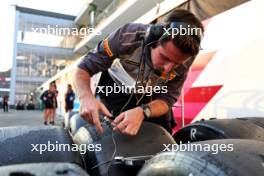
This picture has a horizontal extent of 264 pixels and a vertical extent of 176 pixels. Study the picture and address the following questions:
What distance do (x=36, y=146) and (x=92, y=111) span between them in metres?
0.26

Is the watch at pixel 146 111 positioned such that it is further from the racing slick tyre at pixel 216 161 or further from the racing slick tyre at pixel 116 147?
the racing slick tyre at pixel 216 161

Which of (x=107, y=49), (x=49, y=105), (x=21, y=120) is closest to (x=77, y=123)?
(x=107, y=49)

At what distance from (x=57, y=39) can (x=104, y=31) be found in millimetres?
10505

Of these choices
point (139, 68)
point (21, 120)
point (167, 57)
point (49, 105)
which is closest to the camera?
point (167, 57)

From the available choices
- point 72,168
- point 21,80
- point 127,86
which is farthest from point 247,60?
point 21,80

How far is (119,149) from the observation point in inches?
45.2

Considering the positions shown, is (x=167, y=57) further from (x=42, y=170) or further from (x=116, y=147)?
(x=42, y=170)

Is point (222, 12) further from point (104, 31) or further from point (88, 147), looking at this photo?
point (104, 31)

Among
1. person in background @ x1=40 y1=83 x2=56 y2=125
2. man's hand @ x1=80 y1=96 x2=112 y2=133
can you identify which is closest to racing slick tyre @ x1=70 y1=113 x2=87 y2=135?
man's hand @ x1=80 y1=96 x2=112 y2=133

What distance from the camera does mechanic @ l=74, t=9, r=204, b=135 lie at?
1268 mm

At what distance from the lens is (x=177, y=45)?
127 centimetres

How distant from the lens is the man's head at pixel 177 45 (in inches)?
49.2

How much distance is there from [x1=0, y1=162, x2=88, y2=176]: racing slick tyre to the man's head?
25.3 inches

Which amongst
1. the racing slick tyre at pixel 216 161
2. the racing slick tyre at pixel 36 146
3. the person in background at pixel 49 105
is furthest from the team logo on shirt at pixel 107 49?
the person in background at pixel 49 105
